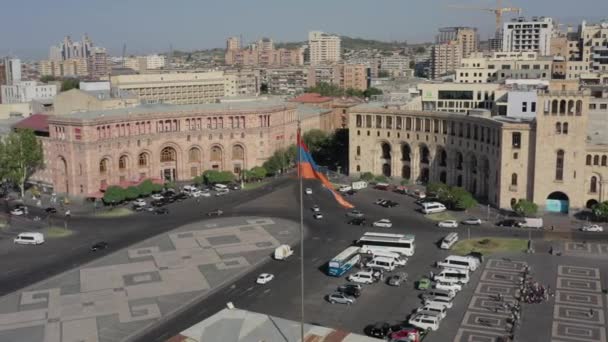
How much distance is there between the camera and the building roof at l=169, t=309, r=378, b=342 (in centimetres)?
4616

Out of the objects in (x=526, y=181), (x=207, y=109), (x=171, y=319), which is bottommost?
(x=171, y=319)

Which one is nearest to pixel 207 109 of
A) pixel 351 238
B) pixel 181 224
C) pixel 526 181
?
pixel 181 224

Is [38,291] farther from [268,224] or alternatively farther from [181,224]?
[268,224]

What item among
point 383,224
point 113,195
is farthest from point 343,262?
point 113,195

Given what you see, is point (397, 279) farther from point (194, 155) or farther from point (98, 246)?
point (194, 155)

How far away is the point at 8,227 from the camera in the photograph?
9219 cm

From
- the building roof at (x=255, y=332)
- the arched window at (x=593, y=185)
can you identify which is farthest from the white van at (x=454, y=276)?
the arched window at (x=593, y=185)

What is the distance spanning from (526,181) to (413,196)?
64.1ft

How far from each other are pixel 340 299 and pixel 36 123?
80.5 meters

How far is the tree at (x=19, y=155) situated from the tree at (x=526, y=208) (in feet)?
251

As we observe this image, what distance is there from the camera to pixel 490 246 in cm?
7856

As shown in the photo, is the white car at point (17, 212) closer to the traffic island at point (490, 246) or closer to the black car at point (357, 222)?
the black car at point (357, 222)

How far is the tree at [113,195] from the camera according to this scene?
10319 centimetres

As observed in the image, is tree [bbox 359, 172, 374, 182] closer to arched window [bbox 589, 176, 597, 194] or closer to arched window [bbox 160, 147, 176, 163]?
arched window [bbox 160, 147, 176, 163]
